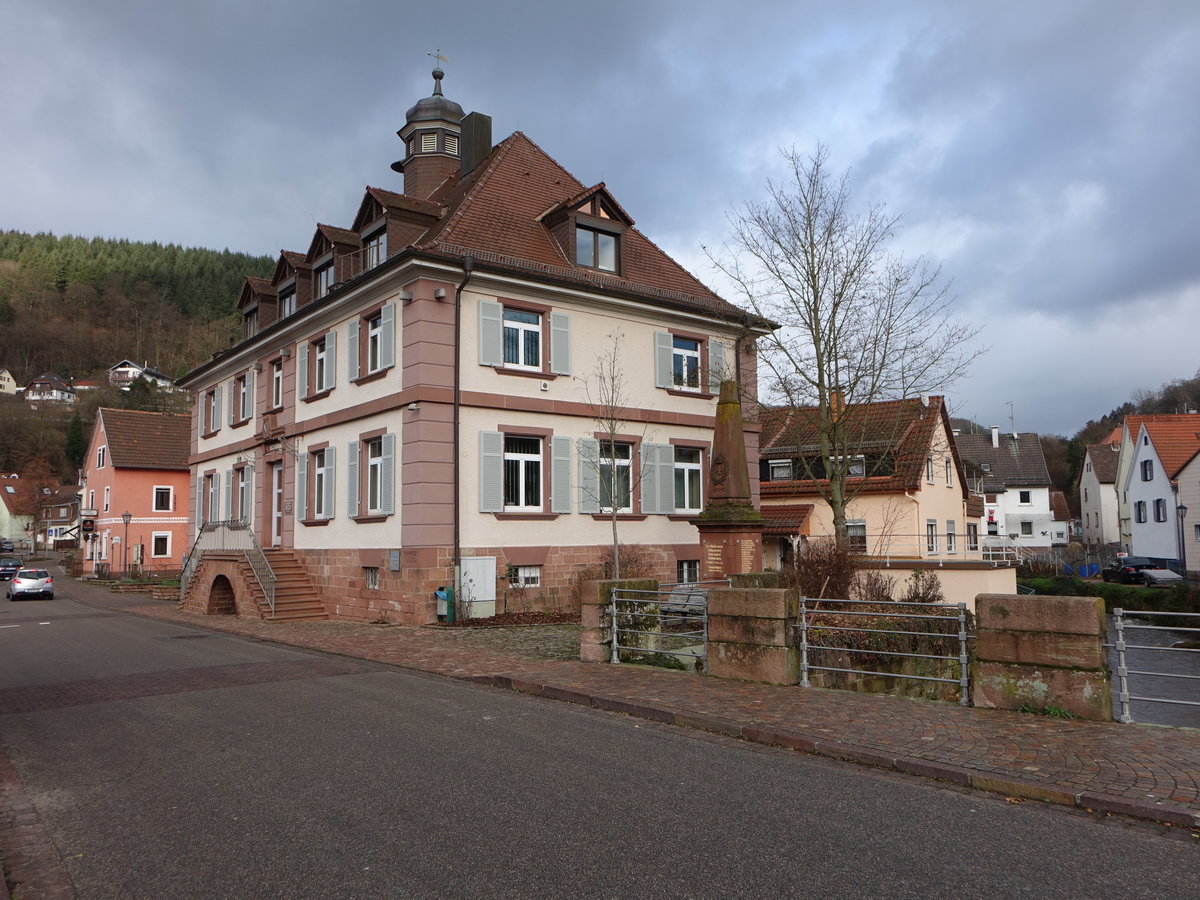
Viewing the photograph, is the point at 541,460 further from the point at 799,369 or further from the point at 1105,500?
the point at 1105,500

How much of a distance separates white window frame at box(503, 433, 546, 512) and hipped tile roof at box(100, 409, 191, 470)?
35477 millimetres

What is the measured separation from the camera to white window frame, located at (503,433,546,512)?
20.7 metres

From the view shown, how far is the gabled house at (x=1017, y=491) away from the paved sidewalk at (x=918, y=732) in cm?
6435

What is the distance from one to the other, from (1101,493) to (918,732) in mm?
74292

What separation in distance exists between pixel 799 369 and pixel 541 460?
6.45 meters

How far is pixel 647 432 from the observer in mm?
23172

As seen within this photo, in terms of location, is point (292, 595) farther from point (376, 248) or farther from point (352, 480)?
point (376, 248)

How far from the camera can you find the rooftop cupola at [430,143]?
28.6 metres

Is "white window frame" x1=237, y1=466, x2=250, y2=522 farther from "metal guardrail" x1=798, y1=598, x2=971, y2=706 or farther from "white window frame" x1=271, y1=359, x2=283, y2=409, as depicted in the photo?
"metal guardrail" x1=798, y1=598, x2=971, y2=706

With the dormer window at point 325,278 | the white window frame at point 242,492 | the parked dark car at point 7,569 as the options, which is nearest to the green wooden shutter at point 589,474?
the dormer window at point 325,278

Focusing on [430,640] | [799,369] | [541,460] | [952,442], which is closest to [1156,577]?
[952,442]

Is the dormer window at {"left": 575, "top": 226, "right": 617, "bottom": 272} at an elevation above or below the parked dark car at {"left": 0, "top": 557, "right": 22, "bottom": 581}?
above

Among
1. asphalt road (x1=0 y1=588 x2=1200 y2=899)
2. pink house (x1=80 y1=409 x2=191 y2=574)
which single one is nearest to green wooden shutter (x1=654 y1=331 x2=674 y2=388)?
asphalt road (x1=0 y1=588 x2=1200 y2=899)

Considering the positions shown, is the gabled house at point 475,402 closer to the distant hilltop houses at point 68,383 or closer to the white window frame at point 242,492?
the white window frame at point 242,492
